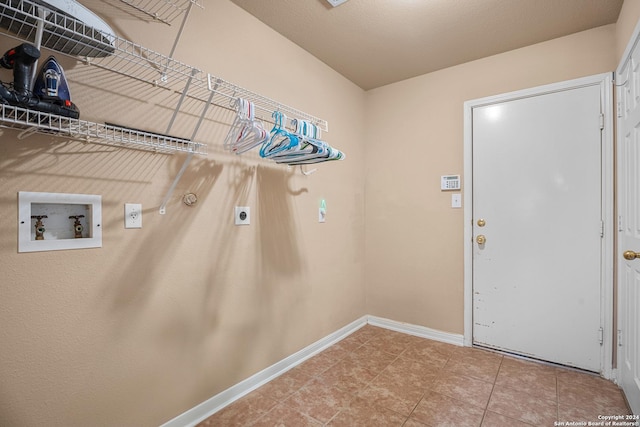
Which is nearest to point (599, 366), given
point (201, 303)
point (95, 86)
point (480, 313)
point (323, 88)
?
point (480, 313)

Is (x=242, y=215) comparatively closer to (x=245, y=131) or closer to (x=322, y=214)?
(x=245, y=131)

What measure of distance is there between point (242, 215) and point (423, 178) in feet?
5.62

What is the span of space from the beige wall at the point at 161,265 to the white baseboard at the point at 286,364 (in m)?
0.05

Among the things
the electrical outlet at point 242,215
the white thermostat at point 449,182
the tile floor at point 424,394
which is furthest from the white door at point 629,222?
the electrical outlet at point 242,215

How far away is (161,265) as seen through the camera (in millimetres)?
1513

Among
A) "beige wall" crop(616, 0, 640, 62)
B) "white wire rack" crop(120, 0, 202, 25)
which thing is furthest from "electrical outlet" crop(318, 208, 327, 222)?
"beige wall" crop(616, 0, 640, 62)

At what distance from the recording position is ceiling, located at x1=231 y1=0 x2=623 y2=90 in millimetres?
1854

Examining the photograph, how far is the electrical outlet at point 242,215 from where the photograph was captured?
1.87 metres

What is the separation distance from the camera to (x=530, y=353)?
7.55ft

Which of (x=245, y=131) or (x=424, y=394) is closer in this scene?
(x=245, y=131)

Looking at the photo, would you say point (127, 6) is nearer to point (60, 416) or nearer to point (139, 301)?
point (139, 301)

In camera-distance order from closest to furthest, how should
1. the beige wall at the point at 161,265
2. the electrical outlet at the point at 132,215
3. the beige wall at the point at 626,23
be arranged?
the beige wall at the point at 161,265 < the electrical outlet at the point at 132,215 < the beige wall at the point at 626,23

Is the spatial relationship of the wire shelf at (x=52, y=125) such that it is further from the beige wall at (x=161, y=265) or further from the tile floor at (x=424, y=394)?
the tile floor at (x=424, y=394)

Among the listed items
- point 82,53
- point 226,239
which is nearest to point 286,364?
point 226,239
